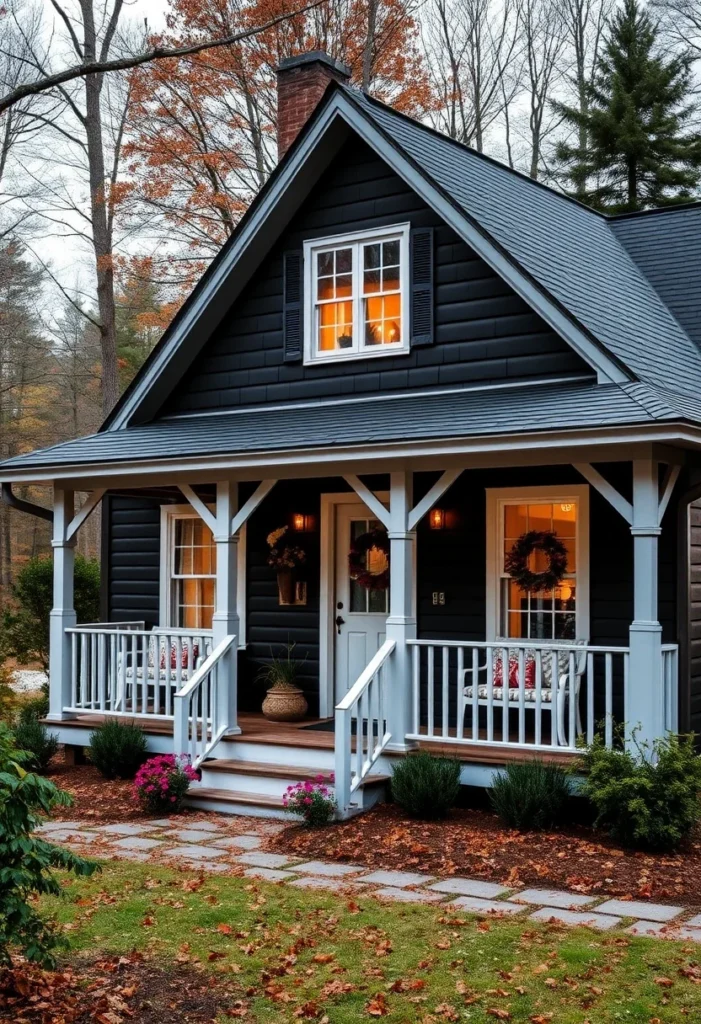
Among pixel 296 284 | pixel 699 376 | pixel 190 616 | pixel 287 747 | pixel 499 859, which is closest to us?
pixel 499 859

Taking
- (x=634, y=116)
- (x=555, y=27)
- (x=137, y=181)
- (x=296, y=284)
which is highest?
(x=555, y=27)

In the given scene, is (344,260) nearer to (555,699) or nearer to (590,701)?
(555,699)

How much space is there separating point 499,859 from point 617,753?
1.22 meters

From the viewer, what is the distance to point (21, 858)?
16.9ft

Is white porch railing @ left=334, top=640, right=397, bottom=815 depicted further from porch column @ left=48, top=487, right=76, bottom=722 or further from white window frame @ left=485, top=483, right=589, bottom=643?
porch column @ left=48, top=487, right=76, bottom=722

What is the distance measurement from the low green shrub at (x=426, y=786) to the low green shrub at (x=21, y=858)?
4348mm

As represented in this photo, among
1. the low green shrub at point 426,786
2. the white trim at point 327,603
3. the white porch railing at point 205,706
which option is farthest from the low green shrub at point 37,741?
the low green shrub at point 426,786

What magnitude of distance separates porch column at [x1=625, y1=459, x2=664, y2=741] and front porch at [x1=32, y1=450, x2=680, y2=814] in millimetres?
12

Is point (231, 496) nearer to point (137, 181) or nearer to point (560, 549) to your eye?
point (560, 549)

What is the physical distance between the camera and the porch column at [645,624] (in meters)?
8.91

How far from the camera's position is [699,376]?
11.8m

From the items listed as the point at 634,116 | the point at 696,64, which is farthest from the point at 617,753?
the point at 696,64

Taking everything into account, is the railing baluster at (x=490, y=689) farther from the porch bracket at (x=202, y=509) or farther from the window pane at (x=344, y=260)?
the window pane at (x=344, y=260)

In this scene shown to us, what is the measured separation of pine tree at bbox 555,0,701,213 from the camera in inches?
987
